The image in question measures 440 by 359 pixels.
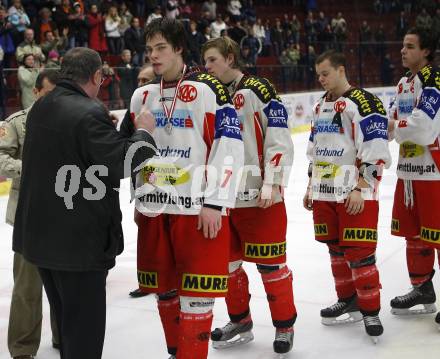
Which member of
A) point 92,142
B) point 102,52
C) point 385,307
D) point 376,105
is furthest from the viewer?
point 102,52

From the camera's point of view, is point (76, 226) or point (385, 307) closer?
point (76, 226)

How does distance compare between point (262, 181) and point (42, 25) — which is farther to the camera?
point (42, 25)

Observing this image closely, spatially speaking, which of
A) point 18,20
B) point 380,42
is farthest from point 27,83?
point 380,42

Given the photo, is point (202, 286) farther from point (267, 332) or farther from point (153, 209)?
point (267, 332)

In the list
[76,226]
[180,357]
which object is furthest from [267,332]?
[76,226]

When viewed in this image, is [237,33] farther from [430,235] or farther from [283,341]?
[283,341]

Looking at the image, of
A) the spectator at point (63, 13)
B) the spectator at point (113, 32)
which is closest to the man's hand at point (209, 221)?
the spectator at point (63, 13)

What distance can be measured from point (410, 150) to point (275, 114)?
0.99 metres

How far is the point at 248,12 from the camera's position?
19.8 meters

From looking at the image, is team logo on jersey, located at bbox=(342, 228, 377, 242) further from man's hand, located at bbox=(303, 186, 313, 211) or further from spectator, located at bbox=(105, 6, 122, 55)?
spectator, located at bbox=(105, 6, 122, 55)

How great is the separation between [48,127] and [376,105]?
Result: 1.75m

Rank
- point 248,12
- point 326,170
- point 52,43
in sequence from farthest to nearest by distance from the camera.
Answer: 1. point 248,12
2. point 52,43
3. point 326,170

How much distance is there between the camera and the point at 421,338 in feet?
11.5

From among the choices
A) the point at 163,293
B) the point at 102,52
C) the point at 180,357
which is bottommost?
the point at 180,357
